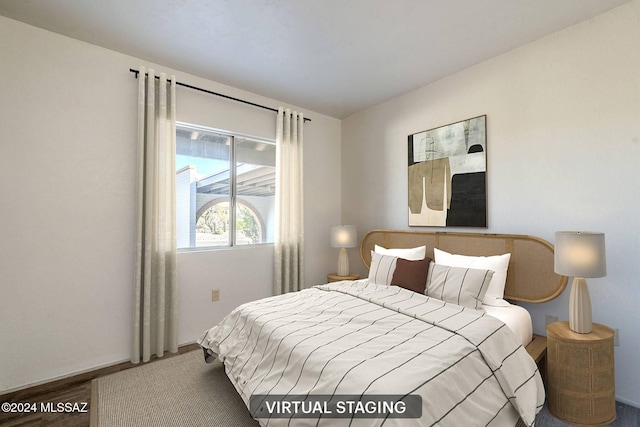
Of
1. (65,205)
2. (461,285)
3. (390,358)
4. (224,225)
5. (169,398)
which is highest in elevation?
(65,205)

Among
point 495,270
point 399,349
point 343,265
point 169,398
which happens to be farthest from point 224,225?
point 495,270

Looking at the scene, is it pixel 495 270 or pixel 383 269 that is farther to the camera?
pixel 383 269

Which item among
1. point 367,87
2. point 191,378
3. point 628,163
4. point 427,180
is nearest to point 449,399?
point 191,378

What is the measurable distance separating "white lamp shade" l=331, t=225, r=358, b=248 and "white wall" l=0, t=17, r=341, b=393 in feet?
5.61

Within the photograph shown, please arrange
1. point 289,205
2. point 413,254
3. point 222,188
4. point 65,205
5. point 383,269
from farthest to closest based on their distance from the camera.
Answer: point 289,205 → point 222,188 → point 413,254 → point 383,269 → point 65,205

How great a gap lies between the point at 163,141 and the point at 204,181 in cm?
59

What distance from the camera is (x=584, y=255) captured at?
5.90ft

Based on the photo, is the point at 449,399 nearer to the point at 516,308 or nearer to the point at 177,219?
the point at 516,308

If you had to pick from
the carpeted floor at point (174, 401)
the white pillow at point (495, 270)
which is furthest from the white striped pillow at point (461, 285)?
the carpeted floor at point (174, 401)

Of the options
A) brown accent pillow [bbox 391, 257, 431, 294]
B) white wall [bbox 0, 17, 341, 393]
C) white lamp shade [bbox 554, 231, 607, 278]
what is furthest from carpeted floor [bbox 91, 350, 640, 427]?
brown accent pillow [bbox 391, 257, 431, 294]

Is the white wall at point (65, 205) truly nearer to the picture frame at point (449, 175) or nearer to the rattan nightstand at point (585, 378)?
the picture frame at point (449, 175)

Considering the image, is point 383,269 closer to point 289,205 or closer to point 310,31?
point 289,205

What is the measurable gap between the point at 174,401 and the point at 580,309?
8.96 feet

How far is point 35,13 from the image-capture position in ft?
6.84
